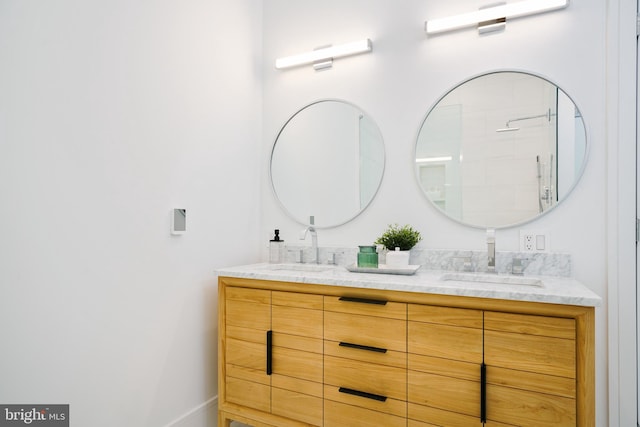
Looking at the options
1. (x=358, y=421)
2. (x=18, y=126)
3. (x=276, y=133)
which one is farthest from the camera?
(x=276, y=133)

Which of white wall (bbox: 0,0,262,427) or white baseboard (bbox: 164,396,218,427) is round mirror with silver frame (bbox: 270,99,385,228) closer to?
white wall (bbox: 0,0,262,427)

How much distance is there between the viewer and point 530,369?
127 centimetres

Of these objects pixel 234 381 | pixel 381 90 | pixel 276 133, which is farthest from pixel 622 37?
pixel 234 381

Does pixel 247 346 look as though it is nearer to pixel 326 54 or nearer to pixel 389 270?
pixel 389 270

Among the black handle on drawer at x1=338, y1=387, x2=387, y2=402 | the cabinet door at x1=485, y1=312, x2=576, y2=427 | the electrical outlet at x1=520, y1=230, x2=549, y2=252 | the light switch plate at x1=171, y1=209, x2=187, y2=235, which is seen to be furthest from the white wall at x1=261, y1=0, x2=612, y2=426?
the black handle on drawer at x1=338, y1=387, x2=387, y2=402

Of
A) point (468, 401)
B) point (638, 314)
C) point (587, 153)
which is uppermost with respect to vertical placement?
point (587, 153)

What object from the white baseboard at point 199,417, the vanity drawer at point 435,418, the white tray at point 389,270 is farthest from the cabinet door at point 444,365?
the white baseboard at point 199,417

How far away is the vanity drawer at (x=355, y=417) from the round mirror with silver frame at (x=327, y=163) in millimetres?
1011

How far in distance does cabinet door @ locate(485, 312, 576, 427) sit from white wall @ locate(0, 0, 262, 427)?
4.69 ft

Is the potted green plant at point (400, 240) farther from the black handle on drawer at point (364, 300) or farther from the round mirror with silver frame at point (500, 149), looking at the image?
the black handle on drawer at point (364, 300)

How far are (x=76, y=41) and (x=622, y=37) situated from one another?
2.28m

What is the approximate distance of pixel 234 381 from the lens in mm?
1827

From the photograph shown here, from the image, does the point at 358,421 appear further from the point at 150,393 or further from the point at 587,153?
the point at 587,153

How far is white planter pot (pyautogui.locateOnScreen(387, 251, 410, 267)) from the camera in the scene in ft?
5.82
